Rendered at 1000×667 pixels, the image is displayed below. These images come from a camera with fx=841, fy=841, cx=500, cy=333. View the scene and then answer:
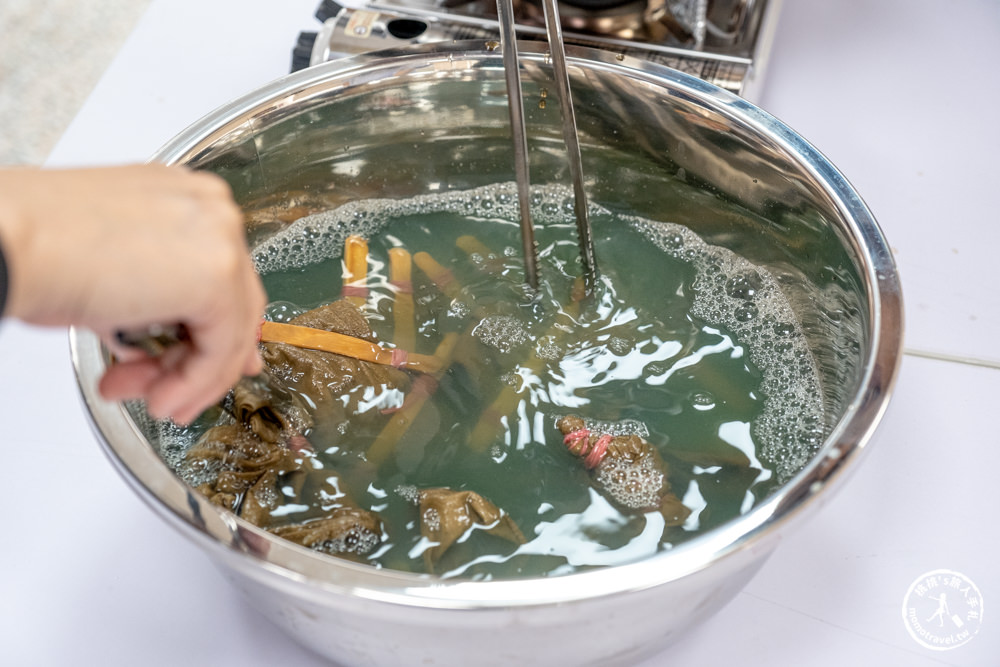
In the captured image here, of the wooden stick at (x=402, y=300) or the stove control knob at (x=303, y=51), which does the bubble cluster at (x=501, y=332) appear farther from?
the stove control knob at (x=303, y=51)

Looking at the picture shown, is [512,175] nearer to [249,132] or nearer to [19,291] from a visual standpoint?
[249,132]

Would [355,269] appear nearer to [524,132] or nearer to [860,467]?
[524,132]

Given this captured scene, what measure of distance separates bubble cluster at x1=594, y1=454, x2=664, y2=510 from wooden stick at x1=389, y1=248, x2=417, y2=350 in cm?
22

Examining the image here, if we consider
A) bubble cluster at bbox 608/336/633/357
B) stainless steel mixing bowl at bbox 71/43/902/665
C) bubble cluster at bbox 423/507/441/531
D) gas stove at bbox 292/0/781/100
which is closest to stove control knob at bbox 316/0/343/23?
gas stove at bbox 292/0/781/100

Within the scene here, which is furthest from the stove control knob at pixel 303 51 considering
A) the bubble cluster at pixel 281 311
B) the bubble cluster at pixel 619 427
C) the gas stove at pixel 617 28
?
the bubble cluster at pixel 619 427

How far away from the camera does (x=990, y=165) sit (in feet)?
3.16

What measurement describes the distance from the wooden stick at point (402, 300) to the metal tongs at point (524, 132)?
118 mm

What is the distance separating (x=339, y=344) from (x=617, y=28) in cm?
48

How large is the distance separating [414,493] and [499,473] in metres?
0.07

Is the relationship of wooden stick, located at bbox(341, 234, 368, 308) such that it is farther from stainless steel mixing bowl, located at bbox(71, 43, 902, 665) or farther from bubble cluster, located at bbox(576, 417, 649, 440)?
bubble cluster, located at bbox(576, 417, 649, 440)

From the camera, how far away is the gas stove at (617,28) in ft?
2.94

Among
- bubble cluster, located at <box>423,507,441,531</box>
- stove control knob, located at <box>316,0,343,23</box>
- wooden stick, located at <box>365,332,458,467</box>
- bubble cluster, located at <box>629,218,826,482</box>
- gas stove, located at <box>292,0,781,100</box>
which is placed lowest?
bubble cluster, located at <box>423,507,441,531</box>

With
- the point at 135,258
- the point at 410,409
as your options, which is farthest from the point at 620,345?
the point at 135,258

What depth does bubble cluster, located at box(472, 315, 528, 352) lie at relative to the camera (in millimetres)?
771
